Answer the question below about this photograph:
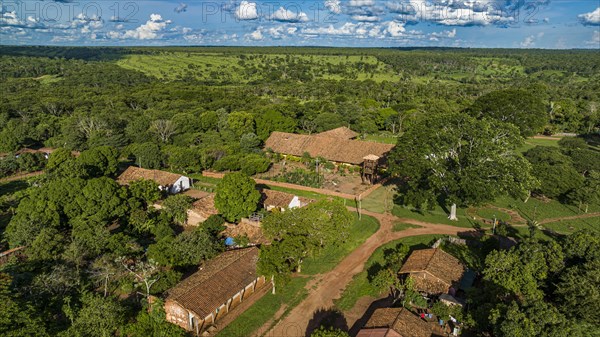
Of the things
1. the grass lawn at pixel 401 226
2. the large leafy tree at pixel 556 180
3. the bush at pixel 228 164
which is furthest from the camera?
the bush at pixel 228 164

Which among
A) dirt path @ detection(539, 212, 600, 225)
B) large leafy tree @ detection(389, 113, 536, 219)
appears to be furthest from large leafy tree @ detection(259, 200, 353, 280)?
dirt path @ detection(539, 212, 600, 225)

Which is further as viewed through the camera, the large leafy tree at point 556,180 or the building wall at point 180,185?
the building wall at point 180,185

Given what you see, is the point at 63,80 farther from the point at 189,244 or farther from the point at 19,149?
the point at 189,244

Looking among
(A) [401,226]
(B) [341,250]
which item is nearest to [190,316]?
(B) [341,250]

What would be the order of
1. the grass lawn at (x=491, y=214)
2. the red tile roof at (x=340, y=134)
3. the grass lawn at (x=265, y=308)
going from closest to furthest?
the grass lawn at (x=265, y=308), the grass lawn at (x=491, y=214), the red tile roof at (x=340, y=134)

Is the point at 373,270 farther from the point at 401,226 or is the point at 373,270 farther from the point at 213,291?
the point at 213,291

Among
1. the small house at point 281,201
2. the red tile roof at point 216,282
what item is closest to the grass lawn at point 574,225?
the small house at point 281,201

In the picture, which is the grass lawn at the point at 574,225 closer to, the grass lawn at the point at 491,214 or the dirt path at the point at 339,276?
the grass lawn at the point at 491,214
